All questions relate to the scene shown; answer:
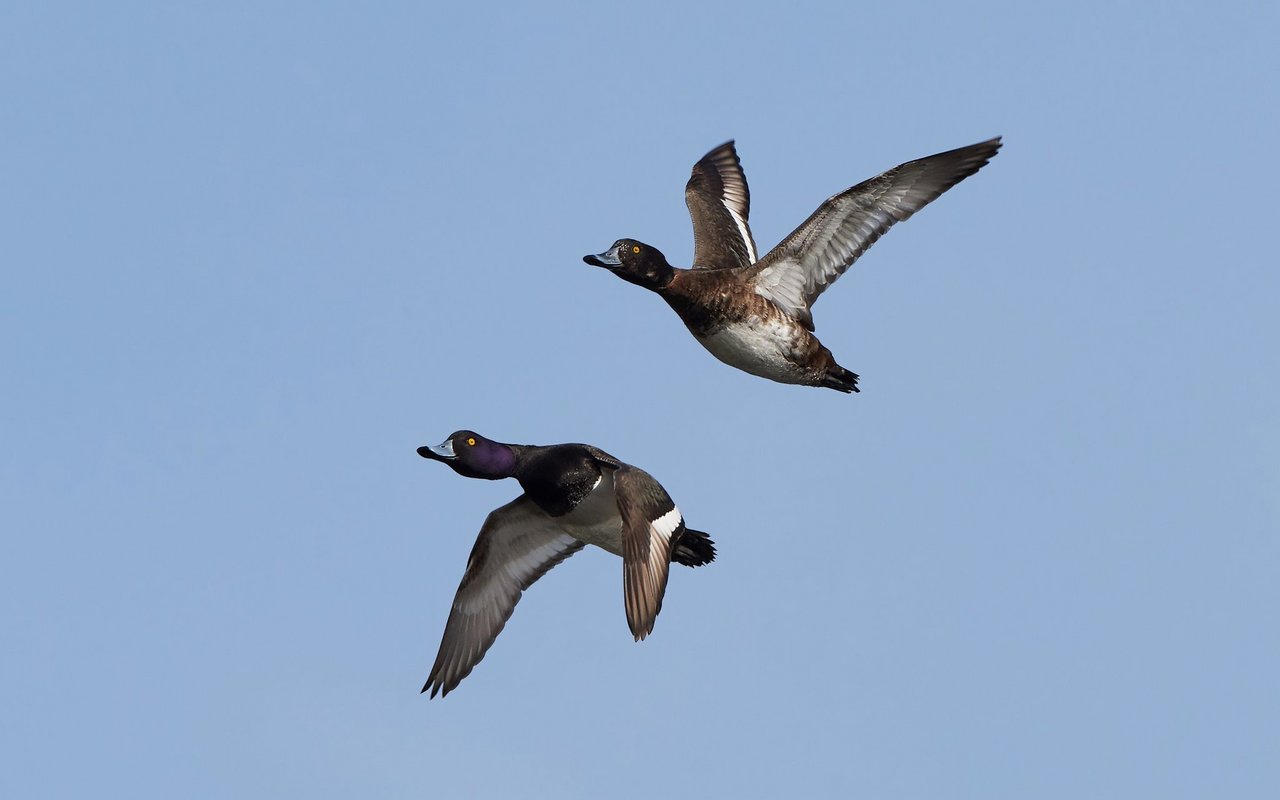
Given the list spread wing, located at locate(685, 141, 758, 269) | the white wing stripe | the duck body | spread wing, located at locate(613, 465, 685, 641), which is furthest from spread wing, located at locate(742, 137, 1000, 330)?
the white wing stripe

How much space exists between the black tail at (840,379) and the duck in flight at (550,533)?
1.79 m

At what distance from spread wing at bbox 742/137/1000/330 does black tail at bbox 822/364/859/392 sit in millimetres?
450

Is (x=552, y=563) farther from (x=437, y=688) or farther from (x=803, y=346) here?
(x=803, y=346)

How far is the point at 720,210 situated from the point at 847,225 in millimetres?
3800

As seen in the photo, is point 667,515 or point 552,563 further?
point 552,563

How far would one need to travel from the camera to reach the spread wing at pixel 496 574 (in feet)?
47.0

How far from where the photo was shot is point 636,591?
11.9m

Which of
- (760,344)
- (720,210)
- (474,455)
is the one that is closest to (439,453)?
(474,455)

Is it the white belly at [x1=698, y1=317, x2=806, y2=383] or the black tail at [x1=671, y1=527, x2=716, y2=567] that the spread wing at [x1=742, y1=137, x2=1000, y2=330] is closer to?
the white belly at [x1=698, y1=317, x2=806, y2=383]

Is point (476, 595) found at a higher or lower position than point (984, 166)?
lower

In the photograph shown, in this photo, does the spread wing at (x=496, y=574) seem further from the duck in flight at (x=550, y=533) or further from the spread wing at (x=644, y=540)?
the spread wing at (x=644, y=540)

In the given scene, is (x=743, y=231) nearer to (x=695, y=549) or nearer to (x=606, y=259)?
(x=606, y=259)

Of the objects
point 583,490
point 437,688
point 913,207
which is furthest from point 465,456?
point 913,207

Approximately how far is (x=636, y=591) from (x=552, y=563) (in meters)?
2.83
